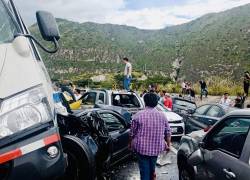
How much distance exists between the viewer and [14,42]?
4.21 metres

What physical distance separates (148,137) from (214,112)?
746 centimetres

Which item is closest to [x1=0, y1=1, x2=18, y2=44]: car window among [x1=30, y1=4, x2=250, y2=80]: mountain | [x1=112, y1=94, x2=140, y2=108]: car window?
[x1=112, y1=94, x2=140, y2=108]: car window

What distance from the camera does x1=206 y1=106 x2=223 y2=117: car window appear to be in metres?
13.2

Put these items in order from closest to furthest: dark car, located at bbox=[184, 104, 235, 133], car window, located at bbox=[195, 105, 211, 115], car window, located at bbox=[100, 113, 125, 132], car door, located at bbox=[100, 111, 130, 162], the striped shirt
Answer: the striped shirt → car door, located at bbox=[100, 111, 130, 162] → car window, located at bbox=[100, 113, 125, 132] → dark car, located at bbox=[184, 104, 235, 133] → car window, located at bbox=[195, 105, 211, 115]

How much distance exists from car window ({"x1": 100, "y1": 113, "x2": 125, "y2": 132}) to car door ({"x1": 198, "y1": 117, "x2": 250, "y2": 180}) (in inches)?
138

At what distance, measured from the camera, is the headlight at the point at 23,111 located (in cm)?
350

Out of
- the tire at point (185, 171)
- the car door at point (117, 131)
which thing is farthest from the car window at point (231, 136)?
the car door at point (117, 131)

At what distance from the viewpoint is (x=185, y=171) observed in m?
6.59

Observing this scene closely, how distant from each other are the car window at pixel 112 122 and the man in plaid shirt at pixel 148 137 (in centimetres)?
249

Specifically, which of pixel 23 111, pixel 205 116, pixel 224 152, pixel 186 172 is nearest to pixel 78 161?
pixel 186 172

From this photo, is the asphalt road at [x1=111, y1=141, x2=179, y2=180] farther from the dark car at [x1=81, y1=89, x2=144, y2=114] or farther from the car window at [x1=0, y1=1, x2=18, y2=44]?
the dark car at [x1=81, y1=89, x2=144, y2=114]

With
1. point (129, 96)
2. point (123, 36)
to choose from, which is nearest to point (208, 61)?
point (129, 96)

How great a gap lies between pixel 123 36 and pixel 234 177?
183 metres

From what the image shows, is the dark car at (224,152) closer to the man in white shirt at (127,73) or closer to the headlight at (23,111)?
the headlight at (23,111)
